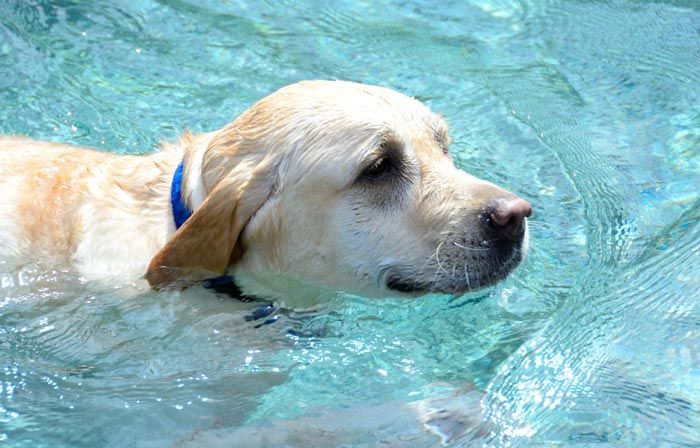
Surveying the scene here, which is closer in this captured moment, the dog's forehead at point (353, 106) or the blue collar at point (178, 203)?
the dog's forehead at point (353, 106)

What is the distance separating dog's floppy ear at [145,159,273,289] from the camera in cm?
425

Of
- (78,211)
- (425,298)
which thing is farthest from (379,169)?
(78,211)

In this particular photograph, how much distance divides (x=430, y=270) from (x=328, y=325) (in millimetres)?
808

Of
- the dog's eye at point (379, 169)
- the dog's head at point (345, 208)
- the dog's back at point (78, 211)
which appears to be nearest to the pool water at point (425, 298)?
the dog's back at point (78, 211)

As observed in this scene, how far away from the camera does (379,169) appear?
14.3ft

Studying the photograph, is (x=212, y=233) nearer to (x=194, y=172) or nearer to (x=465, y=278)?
(x=194, y=172)

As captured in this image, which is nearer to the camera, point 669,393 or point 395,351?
point 669,393

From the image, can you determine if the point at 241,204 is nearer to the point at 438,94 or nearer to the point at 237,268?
the point at 237,268

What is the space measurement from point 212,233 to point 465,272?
1099mm

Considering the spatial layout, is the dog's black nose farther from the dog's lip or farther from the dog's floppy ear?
the dog's floppy ear

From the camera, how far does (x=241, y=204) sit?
14.2ft

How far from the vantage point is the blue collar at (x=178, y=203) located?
14.7 ft

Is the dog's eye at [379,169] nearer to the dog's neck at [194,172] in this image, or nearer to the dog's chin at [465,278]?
the dog's chin at [465,278]

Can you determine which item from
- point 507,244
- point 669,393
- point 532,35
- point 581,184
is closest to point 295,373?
point 507,244
